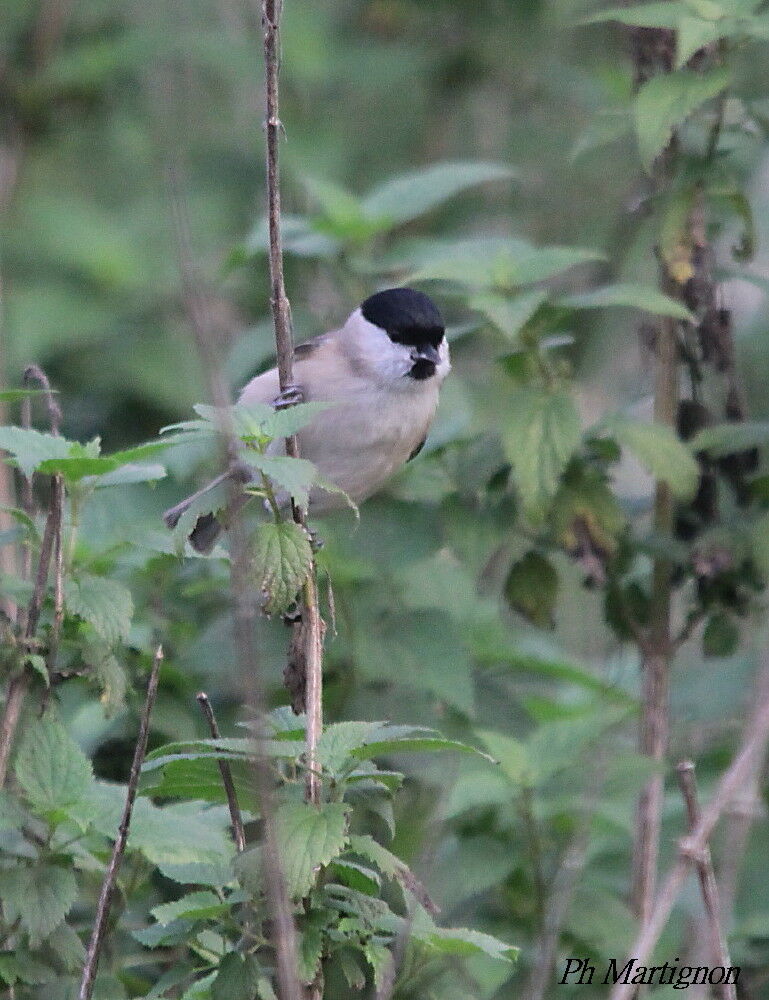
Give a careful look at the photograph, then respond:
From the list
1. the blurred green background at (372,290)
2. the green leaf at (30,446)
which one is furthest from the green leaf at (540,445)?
the green leaf at (30,446)

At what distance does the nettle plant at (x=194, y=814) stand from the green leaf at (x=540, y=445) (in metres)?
0.94

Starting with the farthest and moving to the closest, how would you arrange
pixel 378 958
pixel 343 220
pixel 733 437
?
pixel 343 220
pixel 733 437
pixel 378 958

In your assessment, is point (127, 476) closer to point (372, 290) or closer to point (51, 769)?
point (51, 769)

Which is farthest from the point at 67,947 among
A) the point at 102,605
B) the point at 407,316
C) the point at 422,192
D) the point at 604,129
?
the point at 422,192

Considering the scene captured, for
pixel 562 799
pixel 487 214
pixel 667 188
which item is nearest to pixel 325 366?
pixel 667 188

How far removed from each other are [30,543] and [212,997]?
2.28 feet

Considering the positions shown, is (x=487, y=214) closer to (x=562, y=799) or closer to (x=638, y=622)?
(x=638, y=622)

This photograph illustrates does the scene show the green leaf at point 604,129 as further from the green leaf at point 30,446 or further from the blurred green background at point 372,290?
the green leaf at point 30,446

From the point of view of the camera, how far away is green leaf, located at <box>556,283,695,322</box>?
2.71 m

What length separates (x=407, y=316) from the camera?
3080 millimetres

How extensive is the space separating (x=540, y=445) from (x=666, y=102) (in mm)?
680

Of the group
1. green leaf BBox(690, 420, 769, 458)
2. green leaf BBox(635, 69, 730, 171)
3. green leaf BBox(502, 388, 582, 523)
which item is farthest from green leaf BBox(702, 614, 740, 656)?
green leaf BBox(635, 69, 730, 171)

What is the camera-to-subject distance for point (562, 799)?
8.48 feet

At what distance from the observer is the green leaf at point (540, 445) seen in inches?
110
